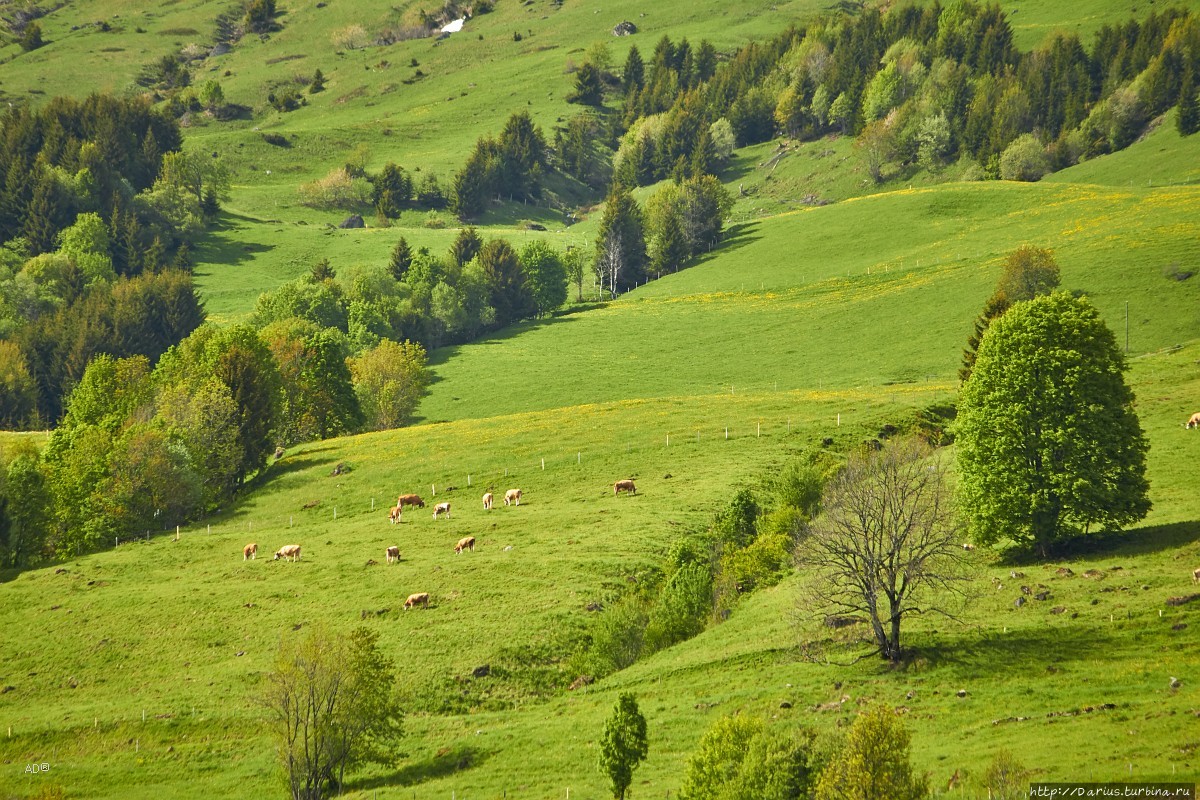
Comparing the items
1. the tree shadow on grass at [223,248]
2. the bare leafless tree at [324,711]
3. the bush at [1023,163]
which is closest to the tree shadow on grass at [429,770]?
the bare leafless tree at [324,711]

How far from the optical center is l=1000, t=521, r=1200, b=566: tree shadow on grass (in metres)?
45.3

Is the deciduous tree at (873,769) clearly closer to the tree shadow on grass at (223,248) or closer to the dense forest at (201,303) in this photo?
the dense forest at (201,303)

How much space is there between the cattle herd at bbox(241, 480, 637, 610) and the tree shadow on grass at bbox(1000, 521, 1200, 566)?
27.5 meters

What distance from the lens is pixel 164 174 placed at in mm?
191375

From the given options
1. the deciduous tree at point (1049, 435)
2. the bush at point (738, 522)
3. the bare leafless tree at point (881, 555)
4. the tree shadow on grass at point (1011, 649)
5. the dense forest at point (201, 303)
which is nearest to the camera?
the tree shadow on grass at point (1011, 649)

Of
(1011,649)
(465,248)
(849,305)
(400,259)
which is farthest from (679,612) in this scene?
(465,248)

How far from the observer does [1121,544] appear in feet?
155

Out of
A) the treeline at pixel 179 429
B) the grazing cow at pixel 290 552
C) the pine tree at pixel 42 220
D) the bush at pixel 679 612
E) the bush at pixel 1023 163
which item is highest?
the pine tree at pixel 42 220

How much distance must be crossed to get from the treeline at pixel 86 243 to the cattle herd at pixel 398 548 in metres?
78.3

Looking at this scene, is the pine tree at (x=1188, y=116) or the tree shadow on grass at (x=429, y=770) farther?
A: the pine tree at (x=1188, y=116)

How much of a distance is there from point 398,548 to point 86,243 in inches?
5070

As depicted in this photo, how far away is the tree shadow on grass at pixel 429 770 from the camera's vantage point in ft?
130

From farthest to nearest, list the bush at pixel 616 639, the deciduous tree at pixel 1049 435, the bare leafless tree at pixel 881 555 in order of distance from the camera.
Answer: the bush at pixel 616 639, the deciduous tree at pixel 1049 435, the bare leafless tree at pixel 881 555

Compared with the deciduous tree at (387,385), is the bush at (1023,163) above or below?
above
